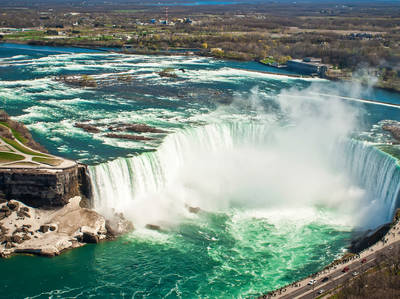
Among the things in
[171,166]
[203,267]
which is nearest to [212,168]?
[171,166]

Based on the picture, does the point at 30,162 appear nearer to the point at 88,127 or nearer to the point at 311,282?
the point at 88,127

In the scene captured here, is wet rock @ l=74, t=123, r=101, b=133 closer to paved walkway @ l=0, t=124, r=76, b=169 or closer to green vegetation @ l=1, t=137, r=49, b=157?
green vegetation @ l=1, t=137, r=49, b=157

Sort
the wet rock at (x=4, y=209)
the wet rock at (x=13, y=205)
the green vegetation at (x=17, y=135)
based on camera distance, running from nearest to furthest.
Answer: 1. the wet rock at (x=4, y=209)
2. the wet rock at (x=13, y=205)
3. the green vegetation at (x=17, y=135)

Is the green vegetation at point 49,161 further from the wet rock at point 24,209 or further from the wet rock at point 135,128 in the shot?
the wet rock at point 135,128

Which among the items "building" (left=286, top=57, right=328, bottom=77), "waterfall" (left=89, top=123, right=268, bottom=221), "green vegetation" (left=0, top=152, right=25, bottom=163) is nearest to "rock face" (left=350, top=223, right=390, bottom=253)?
"waterfall" (left=89, top=123, right=268, bottom=221)

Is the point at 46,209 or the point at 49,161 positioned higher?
the point at 49,161

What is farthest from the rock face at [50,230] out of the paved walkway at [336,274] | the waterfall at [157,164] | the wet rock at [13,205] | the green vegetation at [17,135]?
the paved walkway at [336,274]

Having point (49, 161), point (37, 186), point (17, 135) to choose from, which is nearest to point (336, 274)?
point (37, 186)
